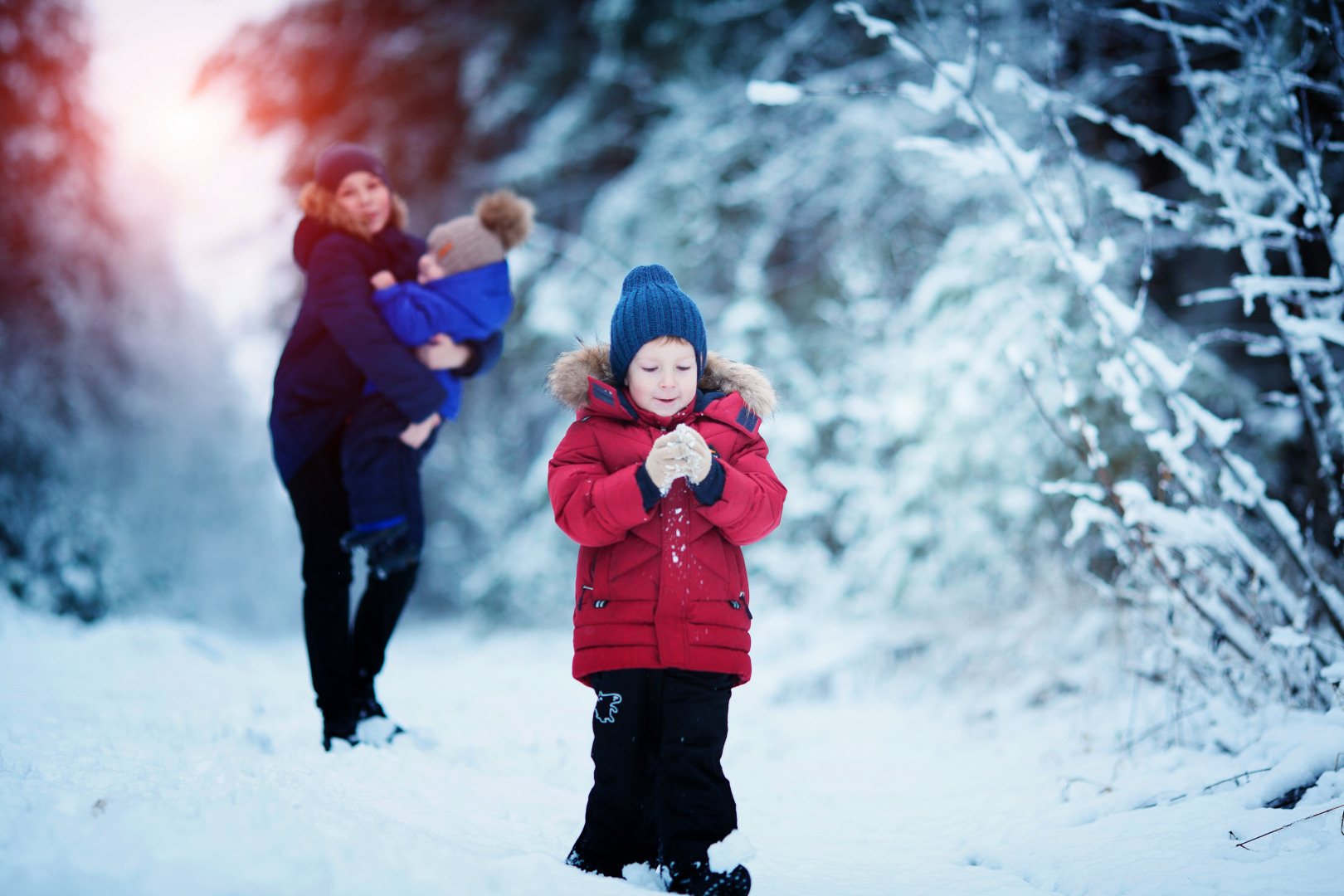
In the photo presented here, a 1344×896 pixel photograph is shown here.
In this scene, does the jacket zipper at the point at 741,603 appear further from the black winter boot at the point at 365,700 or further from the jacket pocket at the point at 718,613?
the black winter boot at the point at 365,700

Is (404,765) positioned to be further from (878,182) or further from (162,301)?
(162,301)

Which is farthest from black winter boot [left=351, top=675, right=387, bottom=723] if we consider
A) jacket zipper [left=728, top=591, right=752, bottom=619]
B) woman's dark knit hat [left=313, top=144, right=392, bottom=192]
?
woman's dark knit hat [left=313, top=144, right=392, bottom=192]

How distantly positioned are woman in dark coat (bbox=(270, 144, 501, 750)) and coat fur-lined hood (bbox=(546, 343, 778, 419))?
0.66 meters

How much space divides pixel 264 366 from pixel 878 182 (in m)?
6.29

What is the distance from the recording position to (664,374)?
1807 millimetres

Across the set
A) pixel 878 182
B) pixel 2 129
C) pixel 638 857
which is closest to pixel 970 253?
pixel 878 182

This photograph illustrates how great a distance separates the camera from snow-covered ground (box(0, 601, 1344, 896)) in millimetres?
1176

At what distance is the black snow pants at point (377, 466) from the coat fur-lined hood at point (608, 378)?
693 mm

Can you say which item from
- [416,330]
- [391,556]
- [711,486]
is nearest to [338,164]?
[416,330]

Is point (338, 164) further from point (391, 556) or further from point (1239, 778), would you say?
point (1239, 778)

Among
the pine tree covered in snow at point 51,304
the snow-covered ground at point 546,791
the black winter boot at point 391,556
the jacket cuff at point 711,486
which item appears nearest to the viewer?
the snow-covered ground at point 546,791

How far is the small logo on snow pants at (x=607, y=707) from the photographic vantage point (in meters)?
1.66

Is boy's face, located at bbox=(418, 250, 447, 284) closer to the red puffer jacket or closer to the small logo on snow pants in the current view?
the red puffer jacket

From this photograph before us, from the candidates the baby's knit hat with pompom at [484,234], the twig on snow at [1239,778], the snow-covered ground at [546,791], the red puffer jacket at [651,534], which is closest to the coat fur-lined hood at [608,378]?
the red puffer jacket at [651,534]
